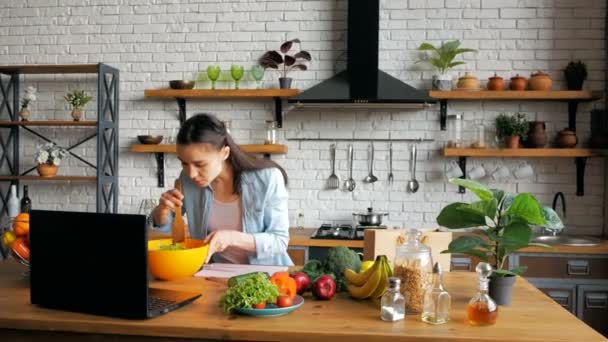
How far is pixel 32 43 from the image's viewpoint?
177 inches

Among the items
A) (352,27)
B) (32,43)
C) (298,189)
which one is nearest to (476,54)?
(352,27)

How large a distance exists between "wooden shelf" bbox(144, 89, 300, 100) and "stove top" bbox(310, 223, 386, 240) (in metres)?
1.00

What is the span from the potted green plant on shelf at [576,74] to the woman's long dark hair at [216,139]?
2.55m

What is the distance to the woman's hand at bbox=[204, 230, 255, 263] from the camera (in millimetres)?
1964

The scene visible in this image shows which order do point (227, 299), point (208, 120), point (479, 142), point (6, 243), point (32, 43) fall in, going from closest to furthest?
1. point (227, 299)
2. point (6, 243)
3. point (208, 120)
4. point (479, 142)
5. point (32, 43)

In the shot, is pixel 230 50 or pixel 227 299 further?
pixel 230 50

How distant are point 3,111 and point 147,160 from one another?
1.26 meters

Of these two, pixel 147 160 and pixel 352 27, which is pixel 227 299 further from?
pixel 147 160

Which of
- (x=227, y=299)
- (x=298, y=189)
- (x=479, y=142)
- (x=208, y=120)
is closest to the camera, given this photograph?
(x=227, y=299)

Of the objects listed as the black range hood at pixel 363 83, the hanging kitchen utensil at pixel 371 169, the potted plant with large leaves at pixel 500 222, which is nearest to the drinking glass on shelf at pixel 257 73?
the black range hood at pixel 363 83

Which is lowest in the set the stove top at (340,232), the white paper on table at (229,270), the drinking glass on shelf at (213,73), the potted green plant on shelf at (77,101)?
the stove top at (340,232)

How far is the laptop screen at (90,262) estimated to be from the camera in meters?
1.44

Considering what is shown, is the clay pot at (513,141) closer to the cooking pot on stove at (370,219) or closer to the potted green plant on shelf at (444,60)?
the potted green plant on shelf at (444,60)

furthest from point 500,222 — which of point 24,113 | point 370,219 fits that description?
point 24,113
